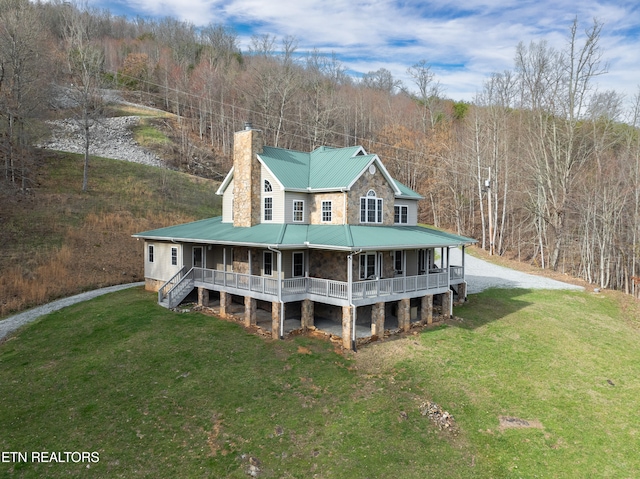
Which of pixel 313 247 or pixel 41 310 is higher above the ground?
pixel 313 247

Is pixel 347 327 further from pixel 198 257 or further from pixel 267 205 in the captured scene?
pixel 198 257

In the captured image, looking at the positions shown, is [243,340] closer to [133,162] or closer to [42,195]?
[42,195]

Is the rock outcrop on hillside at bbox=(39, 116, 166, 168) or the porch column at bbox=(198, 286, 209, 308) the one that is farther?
the rock outcrop on hillside at bbox=(39, 116, 166, 168)

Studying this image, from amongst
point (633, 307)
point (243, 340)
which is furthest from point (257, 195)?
point (633, 307)

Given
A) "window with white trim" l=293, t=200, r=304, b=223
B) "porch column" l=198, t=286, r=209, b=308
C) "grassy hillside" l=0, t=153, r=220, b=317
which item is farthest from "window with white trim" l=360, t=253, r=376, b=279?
"grassy hillside" l=0, t=153, r=220, b=317

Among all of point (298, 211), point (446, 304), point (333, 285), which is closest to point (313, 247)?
point (333, 285)

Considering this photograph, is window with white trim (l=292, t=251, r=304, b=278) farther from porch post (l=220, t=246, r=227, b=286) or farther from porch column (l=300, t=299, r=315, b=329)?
porch post (l=220, t=246, r=227, b=286)

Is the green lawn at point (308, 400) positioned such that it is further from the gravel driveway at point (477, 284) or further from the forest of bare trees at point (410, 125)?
the forest of bare trees at point (410, 125)
